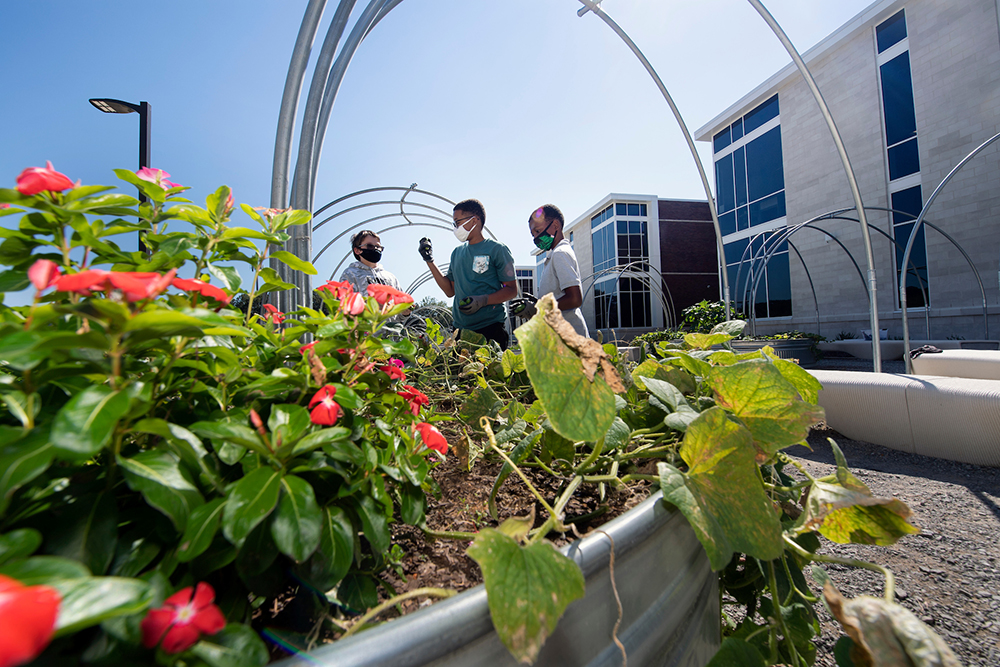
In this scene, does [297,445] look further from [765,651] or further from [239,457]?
[765,651]

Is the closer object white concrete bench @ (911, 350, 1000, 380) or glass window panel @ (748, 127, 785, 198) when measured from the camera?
white concrete bench @ (911, 350, 1000, 380)

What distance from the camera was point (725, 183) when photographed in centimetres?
1535

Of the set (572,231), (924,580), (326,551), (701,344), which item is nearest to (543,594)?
(326,551)

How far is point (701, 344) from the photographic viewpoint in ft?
2.97

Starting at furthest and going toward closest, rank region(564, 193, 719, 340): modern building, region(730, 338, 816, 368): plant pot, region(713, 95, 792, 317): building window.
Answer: region(564, 193, 719, 340): modern building → region(713, 95, 792, 317): building window → region(730, 338, 816, 368): plant pot

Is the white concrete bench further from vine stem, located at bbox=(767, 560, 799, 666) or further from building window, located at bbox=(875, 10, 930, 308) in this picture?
building window, located at bbox=(875, 10, 930, 308)

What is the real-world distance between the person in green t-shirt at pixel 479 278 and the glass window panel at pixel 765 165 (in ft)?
47.1

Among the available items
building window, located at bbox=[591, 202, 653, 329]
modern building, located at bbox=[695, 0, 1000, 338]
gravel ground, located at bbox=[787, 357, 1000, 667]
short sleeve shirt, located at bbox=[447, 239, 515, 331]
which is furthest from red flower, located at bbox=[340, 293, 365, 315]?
building window, located at bbox=[591, 202, 653, 329]

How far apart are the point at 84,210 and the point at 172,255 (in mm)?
78

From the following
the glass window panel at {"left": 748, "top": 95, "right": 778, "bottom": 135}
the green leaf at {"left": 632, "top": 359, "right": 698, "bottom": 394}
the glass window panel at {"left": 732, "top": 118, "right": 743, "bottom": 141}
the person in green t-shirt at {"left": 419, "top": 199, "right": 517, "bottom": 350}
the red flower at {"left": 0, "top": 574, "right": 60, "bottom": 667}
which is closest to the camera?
the red flower at {"left": 0, "top": 574, "right": 60, "bottom": 667}

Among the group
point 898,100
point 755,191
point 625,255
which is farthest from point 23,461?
point 625,255

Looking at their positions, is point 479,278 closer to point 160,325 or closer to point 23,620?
point 160,325

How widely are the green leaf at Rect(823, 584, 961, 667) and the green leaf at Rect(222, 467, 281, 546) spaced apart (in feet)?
1.49

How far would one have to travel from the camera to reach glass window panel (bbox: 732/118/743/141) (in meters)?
14.8
